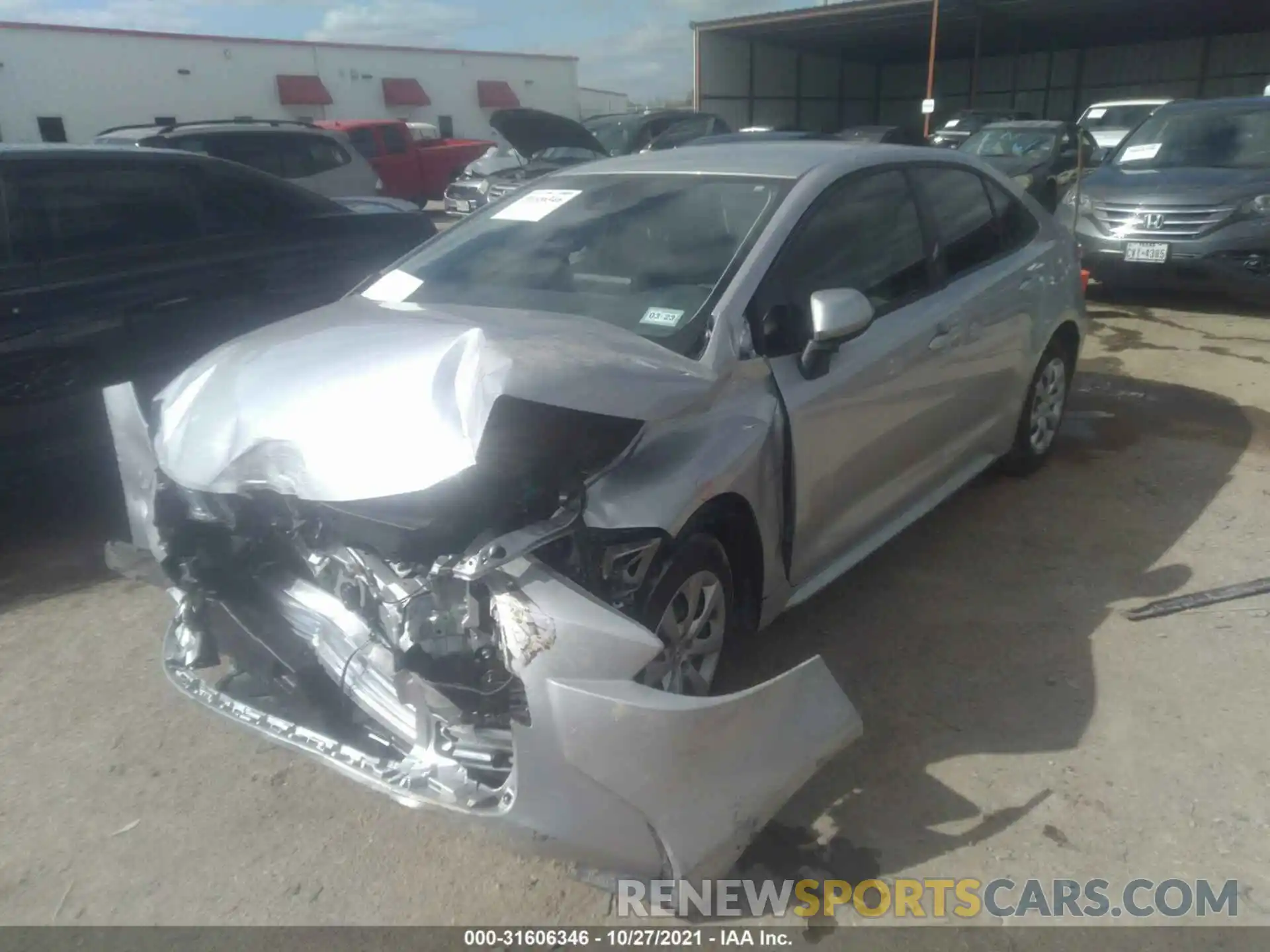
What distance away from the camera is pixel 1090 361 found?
7.12 m

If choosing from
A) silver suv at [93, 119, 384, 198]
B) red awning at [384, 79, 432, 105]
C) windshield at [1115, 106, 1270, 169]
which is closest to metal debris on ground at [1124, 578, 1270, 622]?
windshield at [1115, 106, 1270, 169]

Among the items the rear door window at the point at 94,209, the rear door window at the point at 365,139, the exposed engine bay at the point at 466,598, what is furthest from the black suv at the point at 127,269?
the rear door window at the point at 365,139

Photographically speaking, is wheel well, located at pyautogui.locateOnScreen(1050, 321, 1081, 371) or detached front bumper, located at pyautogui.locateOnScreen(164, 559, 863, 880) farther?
wheel well, located at pyautogui.locateOnScreen(1050, 321, 1081, 371)

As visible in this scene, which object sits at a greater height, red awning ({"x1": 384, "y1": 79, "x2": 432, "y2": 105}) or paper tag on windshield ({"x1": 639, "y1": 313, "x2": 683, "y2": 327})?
red awning ({"x1": 384, "y1": 79, "x2": 432, "y2": 105})

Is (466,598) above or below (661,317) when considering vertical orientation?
below

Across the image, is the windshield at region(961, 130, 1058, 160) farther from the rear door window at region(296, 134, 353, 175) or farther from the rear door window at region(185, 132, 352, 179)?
the rear door window at region(185, 132, 352, 179)

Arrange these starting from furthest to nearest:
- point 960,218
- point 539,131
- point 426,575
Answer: point 539,131
point 960,218
point 426,575

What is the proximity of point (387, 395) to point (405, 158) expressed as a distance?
17.4m

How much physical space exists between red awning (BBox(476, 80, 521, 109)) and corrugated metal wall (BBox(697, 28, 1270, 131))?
40.5ft

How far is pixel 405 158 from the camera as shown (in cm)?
1845

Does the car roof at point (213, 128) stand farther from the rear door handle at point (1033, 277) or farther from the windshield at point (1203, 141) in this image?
the windshield at point (1203, 141)

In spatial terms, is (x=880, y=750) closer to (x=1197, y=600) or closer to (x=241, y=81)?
(x=1197, y=600)

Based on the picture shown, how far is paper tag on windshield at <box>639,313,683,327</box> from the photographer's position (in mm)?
2922

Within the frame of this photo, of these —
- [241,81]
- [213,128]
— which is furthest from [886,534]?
[241,81]
